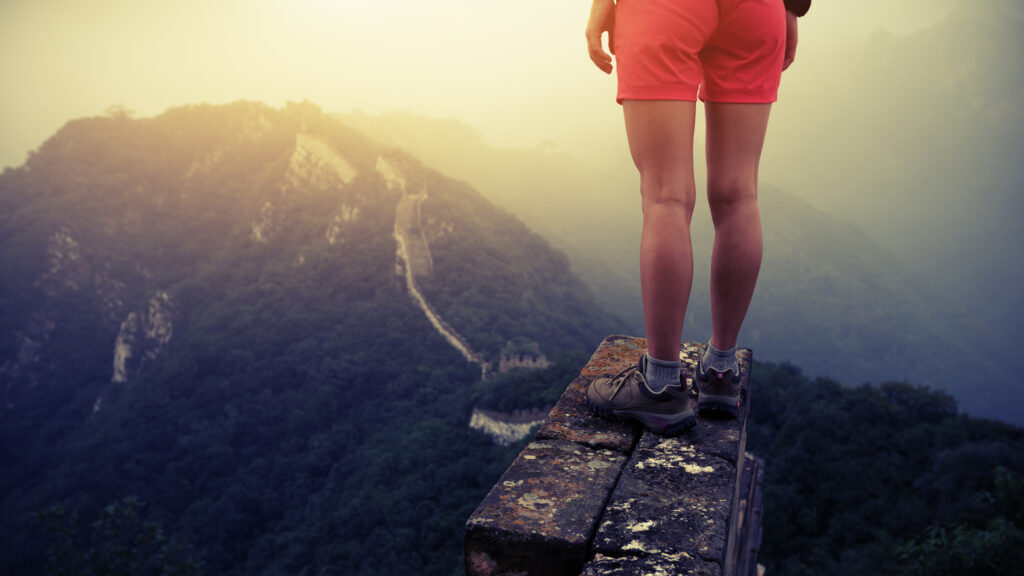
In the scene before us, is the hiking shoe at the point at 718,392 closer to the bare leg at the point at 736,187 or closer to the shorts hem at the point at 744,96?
the bare leg at the point at 736,187

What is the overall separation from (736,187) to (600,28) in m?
0.62

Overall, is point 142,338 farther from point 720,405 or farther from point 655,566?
point 655,566

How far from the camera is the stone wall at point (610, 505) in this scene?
1.22m

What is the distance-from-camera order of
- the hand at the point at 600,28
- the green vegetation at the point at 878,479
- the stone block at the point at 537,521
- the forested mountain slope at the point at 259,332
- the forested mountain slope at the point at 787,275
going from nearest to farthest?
the stone block at the point at 537,521
the hand at the point at 600,28
the green vegetation at the point at 878,479
the forested mountain slope at the point at 259,332
the forested mountain slope at the point at 787,275

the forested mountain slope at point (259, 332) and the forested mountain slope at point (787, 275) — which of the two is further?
the forested mountain slope at point (787, 275)

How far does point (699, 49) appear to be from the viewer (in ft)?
5.08

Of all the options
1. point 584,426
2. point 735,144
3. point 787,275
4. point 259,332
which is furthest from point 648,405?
point 787,275

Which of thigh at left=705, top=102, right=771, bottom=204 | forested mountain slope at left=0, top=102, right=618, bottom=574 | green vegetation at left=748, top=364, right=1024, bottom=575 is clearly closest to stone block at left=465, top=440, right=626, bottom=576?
thigh at left=705, top=102, right=771, bottom=204

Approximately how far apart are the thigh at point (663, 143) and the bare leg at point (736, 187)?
0.58 feet

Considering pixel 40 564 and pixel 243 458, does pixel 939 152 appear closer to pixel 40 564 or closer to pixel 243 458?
pixel 243 458

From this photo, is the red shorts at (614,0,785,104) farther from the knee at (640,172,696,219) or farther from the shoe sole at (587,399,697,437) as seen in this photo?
the shoe sole at (587,399,697,437)

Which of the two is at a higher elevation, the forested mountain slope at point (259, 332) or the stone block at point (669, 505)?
the stone block at point (669, 505)

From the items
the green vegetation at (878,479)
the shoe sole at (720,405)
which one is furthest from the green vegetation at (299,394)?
the shoe sole at (720,405)

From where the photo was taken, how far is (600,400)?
1.81 m
